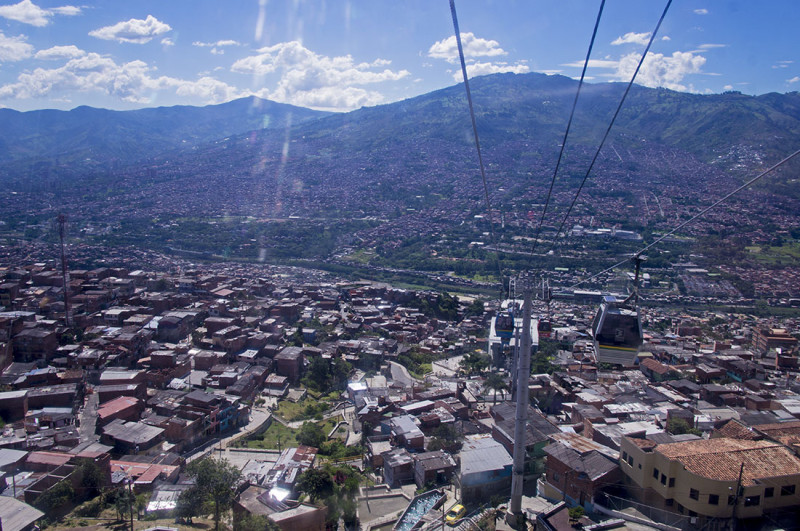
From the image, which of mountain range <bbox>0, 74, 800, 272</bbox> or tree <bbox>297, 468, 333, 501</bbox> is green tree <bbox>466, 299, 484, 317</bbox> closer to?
tree <bbox>297, 468, 333, 501</bbox>

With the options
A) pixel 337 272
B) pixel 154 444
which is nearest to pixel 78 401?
pixel 154 444

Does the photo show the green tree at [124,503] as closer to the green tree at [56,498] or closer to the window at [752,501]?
the green tree at [56,498]

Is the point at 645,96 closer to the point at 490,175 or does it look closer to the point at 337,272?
the point at 490,175

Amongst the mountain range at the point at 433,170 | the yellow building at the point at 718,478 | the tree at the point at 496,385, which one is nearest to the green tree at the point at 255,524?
the yellow building at the point at 718,478

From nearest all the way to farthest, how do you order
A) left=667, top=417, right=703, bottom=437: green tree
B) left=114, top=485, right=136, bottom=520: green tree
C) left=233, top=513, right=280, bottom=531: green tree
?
left=233, top=513, right=280, bottom=531: green tree
left=114, top=485, right=136, bottom=520: green tree
left=667, top=417, right=703, bottom=437: green tree

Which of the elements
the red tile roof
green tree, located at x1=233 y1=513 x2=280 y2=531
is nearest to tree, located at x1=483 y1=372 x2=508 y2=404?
the red tile roof

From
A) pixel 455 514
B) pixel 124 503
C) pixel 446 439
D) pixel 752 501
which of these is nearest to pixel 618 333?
pixel 752 501

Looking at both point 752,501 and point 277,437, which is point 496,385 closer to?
point 277,437
